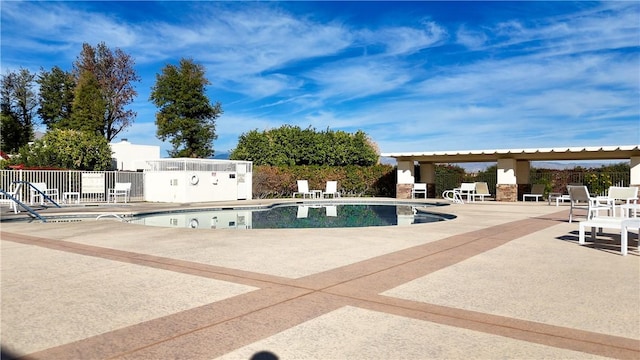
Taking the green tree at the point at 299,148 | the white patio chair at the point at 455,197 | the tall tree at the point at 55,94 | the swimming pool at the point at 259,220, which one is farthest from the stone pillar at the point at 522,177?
the tall tree at the point at 55,94

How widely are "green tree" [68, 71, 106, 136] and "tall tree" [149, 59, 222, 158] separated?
6.28 metres

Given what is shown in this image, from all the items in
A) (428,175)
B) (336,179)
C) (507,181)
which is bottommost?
(507,181)

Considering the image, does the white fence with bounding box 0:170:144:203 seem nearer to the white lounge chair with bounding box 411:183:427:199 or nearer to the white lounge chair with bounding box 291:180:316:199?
the white lounge chair with bounding box 291:180:316:199

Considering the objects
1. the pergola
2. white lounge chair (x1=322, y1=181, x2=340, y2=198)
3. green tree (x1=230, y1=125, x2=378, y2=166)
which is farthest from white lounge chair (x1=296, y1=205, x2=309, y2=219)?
green tree (x1=230, y1=125, x2=378, y2=166)

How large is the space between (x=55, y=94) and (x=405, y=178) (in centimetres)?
3207

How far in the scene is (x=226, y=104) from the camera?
34031 millimetres

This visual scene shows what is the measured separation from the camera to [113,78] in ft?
122

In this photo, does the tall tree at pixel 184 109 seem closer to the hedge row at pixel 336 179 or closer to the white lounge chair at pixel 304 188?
the hedge row at pixel 336 179

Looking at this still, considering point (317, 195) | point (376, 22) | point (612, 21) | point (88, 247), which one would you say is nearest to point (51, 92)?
point (317, 195)

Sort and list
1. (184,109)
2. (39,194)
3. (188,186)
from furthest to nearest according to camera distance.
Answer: (184,109)
(188,186)
(39,194)

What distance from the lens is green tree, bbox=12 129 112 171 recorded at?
965 inches

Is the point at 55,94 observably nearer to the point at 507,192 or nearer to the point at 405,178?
the point at 405,178

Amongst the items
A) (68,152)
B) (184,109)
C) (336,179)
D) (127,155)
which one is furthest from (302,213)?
(127,155)

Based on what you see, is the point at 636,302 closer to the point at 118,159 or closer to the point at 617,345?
the point at 617,345
